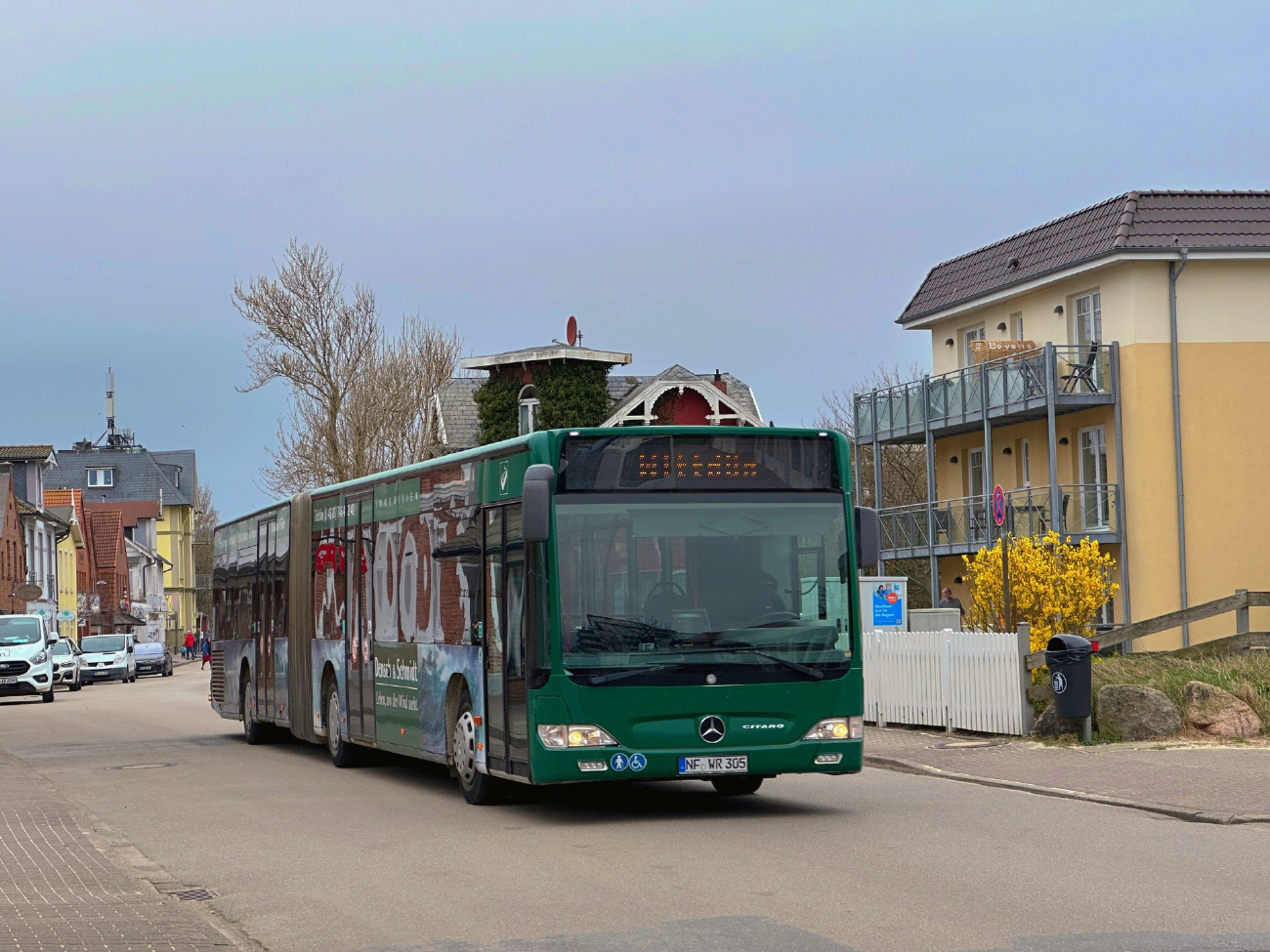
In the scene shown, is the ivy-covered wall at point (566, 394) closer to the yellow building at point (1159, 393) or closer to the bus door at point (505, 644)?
the yellow building at point (1159, 393)

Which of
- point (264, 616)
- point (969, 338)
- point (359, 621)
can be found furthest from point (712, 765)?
point (969, 338)

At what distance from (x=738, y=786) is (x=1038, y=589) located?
11.9 metres

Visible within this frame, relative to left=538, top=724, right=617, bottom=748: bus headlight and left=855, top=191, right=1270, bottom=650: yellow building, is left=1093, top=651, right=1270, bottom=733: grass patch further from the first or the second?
left=855, top=191, right=1270, bottom=650: yellow building

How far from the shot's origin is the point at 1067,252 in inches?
1489

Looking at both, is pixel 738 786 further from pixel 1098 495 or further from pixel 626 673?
pixel 1098 495

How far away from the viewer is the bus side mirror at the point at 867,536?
42.7 feet

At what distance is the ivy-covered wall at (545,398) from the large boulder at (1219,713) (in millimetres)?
37939

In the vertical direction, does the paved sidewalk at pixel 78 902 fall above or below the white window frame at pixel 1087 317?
below

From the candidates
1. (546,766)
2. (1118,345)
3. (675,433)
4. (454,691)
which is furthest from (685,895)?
(1118,345)

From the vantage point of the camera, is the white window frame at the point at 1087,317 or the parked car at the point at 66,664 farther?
the parked car at the point at 66,664

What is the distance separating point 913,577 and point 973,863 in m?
40.8

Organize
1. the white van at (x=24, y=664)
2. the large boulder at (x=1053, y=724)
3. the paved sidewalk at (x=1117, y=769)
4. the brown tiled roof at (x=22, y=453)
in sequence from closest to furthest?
1. the paved sidewalk at (x=1117, y=769)
2. the large boulder at (x=1053, y=724)
3. the white van at (x=24, y=664)
4. the brown tiled roof at (x=22, y=453)

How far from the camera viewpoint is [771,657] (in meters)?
12.7

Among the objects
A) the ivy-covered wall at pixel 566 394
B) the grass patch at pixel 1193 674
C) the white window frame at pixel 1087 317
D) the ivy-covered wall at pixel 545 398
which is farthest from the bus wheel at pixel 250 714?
the ivy-covered wall at pixel 566 394
